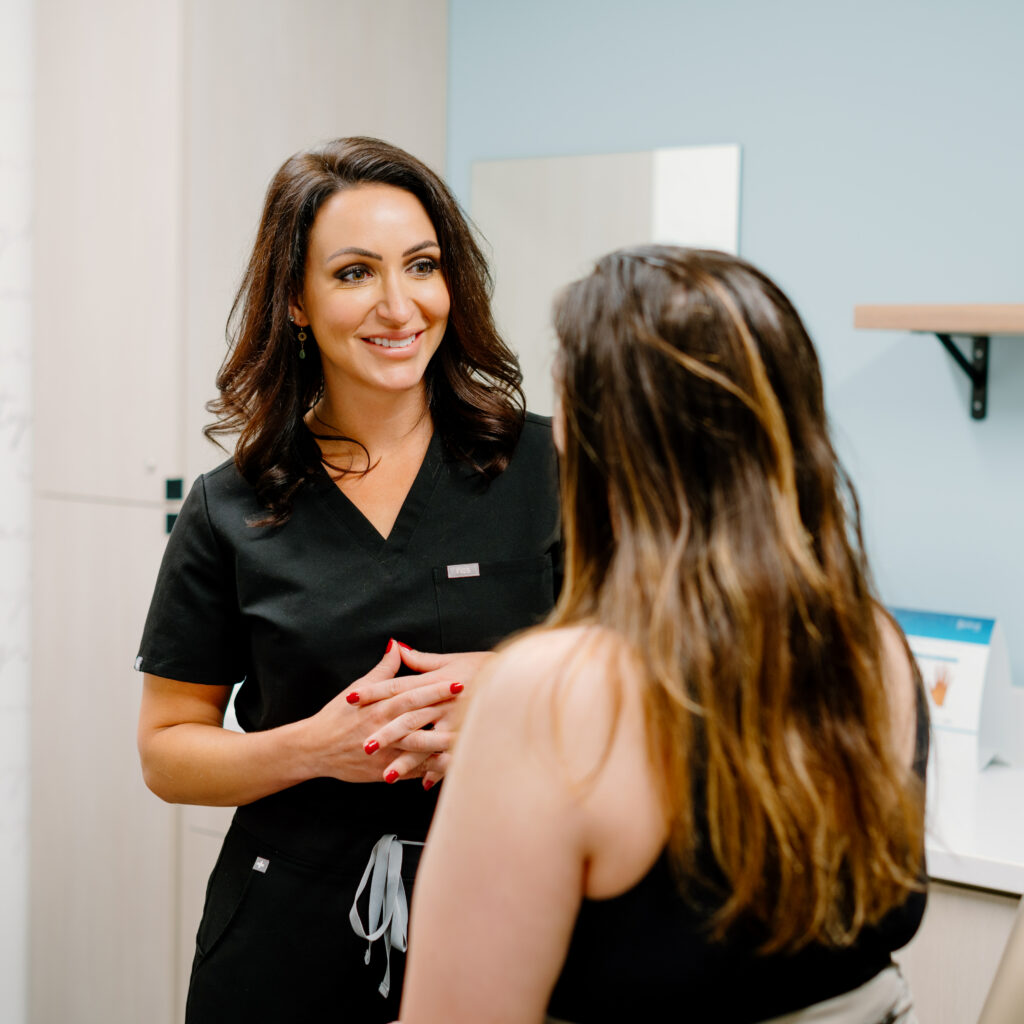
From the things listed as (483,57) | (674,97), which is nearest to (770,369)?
(674,97)

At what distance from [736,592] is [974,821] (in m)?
1.12

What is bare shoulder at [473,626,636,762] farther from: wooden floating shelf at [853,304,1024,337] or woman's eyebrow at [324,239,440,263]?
wooden floating shelf at [853,304,1024,337]

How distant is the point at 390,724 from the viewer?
3.79 ft

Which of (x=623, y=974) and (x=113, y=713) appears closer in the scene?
(x=623, y=974)

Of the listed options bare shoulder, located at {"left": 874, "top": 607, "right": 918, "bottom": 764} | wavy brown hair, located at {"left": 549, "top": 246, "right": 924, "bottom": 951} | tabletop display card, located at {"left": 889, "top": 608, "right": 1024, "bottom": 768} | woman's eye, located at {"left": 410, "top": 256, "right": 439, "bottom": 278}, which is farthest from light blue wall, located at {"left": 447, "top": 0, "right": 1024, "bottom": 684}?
wavy brown hair, located at {"left": 549, "top": 246, "right": 924, "bottom": 951}

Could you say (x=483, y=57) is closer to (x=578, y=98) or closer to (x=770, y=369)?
(x=578, y=98)

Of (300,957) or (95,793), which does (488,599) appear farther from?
(95,793)

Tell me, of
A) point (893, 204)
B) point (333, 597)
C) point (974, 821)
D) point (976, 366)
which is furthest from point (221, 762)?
point (893, 204)

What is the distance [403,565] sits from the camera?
4.17 feet

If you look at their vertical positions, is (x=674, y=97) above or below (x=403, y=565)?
above

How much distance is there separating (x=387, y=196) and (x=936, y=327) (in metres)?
0.90

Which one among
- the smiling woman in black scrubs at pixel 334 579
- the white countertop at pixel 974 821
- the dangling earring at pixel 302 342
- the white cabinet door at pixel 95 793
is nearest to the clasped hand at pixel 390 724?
the smiling woman in black scrubs at pixel 334 579

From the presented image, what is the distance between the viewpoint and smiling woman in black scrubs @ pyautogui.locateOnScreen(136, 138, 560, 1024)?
124 centimetres

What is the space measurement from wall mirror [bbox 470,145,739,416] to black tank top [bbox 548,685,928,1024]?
1539 mm
